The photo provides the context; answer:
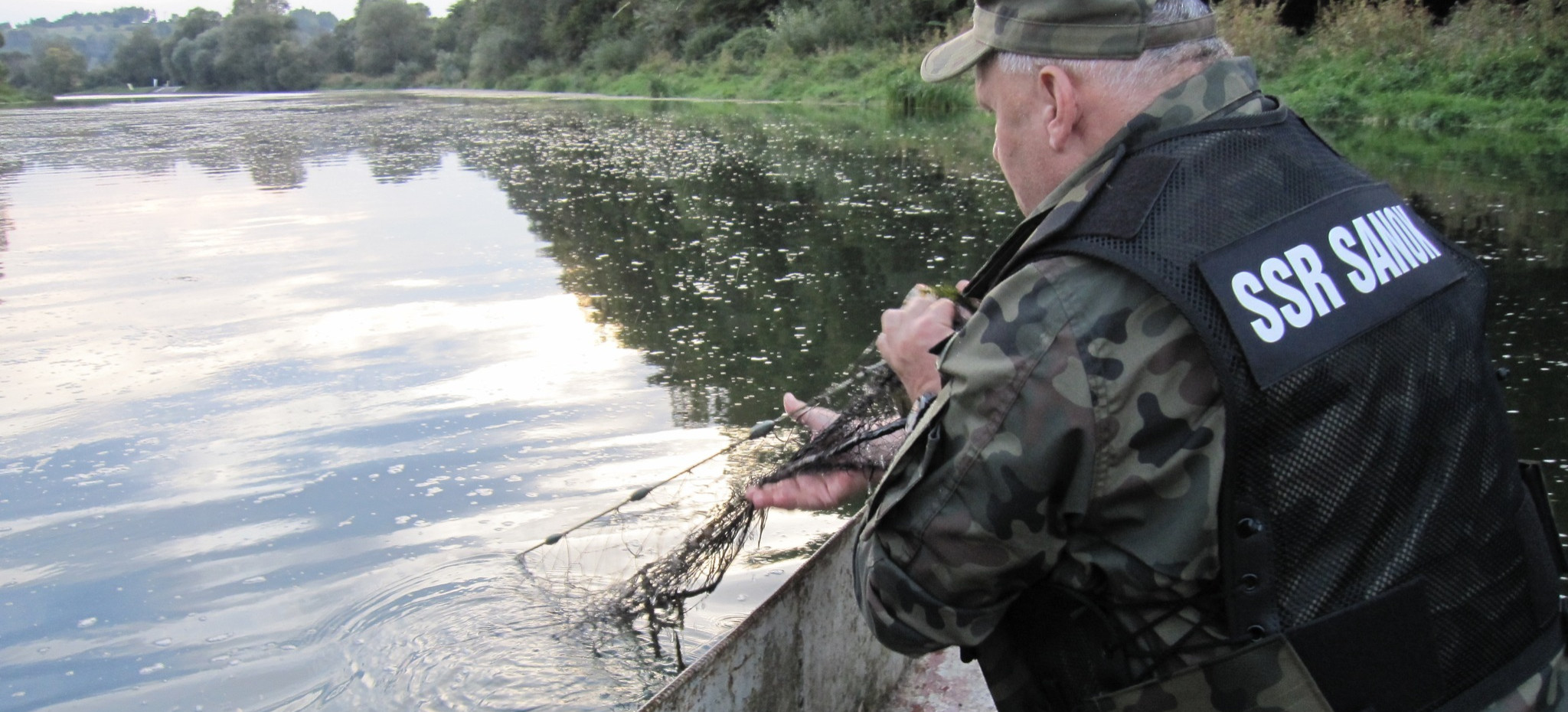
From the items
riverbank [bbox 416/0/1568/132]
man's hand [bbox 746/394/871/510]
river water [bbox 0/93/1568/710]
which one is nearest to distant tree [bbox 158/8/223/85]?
riverbank [bbox 416/0/1568/132]

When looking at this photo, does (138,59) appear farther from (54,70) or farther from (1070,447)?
(1070,447)

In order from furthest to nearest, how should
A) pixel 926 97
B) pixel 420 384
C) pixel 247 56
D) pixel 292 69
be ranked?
pixel 247 56 < pixel 292 69 < pixel 926 97 < pixel 420 384

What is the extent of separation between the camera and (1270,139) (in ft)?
6.15

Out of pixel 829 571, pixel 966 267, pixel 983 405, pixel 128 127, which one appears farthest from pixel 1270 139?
pixel 128 127

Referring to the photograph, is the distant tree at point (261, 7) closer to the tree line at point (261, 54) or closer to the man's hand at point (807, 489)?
the tree line at point (261, 54)

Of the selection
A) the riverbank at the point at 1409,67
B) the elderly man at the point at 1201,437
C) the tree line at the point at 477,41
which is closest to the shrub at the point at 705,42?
the tree line at the point at 477,41

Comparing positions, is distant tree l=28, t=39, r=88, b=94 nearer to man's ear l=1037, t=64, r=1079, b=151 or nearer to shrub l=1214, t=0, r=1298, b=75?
shrub l=1214, t=0, r=1298, b=75

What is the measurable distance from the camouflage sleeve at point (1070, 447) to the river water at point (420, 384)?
2.92 metres

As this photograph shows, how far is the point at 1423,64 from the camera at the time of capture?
20.7 metres

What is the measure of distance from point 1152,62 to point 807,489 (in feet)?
5.03

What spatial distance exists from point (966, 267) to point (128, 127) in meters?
31.0

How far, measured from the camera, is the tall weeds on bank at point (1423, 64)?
61.6 ft

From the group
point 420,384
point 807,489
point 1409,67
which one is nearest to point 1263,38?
point 1409,67

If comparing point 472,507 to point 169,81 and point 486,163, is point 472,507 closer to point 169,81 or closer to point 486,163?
point 486,163
